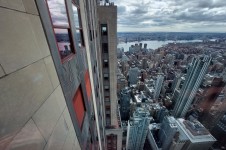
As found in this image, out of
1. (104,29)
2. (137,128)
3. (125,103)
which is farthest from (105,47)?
(125,103)

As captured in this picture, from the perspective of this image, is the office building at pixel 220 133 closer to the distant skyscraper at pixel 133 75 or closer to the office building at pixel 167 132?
the office building at pixel 167 132

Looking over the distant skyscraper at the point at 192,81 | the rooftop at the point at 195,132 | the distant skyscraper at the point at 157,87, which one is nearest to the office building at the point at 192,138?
the rooftop at the point at 195,132

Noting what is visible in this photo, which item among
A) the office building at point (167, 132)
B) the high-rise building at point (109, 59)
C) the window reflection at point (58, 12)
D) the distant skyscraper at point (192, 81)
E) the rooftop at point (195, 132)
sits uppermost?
the window reflection at point (58, 12)

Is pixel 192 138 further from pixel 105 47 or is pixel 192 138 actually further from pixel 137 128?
pixel 105 47

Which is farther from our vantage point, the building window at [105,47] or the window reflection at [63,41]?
the building window at [105,47]

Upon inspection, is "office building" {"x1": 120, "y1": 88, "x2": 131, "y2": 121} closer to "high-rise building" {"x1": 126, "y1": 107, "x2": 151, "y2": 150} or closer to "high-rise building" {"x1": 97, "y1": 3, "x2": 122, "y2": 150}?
"high-rise building" {"x1": 126, "y1": 107, "x2": 151, "y2": 150}

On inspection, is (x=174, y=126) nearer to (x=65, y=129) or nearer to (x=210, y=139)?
(x=210, y=139)

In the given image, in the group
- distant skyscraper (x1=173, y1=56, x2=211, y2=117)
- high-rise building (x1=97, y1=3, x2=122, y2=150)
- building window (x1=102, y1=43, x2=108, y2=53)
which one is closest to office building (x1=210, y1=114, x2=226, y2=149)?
distant skyscraper (x1=173, y1=56, x2=211, y2=117)
